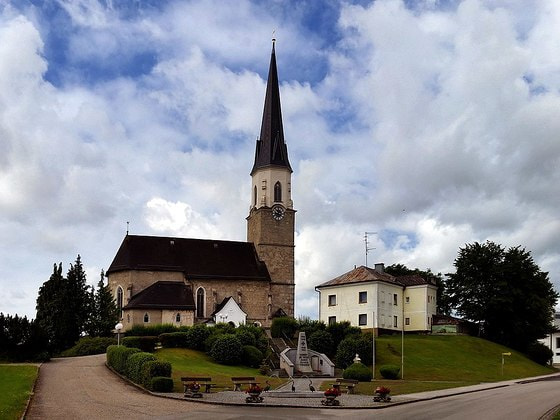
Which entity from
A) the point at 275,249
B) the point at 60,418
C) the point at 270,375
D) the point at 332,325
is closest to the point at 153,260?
the point at 275,249

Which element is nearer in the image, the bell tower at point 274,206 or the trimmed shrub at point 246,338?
the trimmed shrub at point 246,338

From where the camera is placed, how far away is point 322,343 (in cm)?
6225

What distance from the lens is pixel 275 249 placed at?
88750 mm

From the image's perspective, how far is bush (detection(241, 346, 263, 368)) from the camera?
57406mm

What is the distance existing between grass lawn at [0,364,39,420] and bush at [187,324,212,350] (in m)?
16.1

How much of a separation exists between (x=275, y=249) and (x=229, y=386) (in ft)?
154

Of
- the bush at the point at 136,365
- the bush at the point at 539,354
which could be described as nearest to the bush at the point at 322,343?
the bush at the point at 136,365

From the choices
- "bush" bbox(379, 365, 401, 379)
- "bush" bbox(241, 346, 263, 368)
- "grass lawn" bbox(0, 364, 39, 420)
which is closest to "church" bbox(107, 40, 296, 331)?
"bush" bbox(241, 346, 263, 368)

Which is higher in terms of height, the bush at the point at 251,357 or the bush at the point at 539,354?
the bush at the point at 251,357

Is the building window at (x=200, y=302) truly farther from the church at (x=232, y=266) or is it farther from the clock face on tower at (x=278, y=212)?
the clock face on tower at (x=278, y=212)

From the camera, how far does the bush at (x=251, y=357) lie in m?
57.4

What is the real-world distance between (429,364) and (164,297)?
1212 inches

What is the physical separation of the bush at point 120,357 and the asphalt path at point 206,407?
96.9 inches

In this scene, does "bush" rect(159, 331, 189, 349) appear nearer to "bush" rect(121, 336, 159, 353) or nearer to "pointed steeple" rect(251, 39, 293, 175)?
"bush" rect(121, 336, 159, 353)
